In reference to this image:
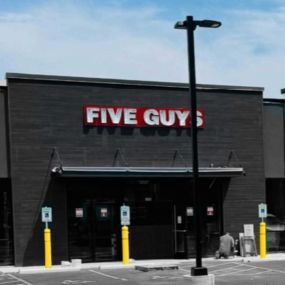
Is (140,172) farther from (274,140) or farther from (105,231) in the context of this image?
(274,140)

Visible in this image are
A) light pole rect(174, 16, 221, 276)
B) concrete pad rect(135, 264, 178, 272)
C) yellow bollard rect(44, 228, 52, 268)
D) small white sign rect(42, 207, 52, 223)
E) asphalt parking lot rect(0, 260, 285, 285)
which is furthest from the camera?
small white sign rect(42, 207, 52, 223)

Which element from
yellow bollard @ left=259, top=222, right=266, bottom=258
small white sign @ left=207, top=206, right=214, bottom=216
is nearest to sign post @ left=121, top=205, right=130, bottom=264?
small white sign @ left=207, top=206, right=214, bottom=216

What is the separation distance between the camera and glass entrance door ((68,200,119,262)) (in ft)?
70.3

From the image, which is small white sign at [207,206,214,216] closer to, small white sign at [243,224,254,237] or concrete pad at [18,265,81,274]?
small white sign at [243,224,254,237]

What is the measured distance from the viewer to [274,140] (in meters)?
24.5

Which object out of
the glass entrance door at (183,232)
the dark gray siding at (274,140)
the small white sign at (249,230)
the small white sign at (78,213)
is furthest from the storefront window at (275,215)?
the small white sign at (78,213)

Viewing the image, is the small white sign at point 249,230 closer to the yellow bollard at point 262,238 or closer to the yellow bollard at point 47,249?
the yellow bollard at point 262,238

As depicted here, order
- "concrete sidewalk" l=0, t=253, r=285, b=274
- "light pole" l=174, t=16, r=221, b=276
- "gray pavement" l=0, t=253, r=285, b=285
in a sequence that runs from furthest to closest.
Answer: "concrete sidewalk" l=0, t=253, r=285, b=274, "gray pavement" l=0, t=253, r=285, b=285, "light pole" l=174, t=16, r=221, b=276

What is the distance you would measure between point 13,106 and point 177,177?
6045 mm

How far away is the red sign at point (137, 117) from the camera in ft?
70.5

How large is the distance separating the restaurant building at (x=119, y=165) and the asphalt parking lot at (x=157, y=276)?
7.85 feet

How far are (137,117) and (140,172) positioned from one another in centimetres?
228

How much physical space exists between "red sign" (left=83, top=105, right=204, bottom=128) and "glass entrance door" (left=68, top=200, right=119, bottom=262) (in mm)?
2871

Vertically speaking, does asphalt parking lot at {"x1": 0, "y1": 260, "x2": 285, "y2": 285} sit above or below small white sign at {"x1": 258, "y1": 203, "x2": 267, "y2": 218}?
below
